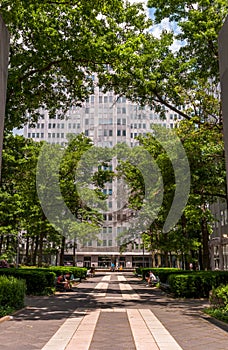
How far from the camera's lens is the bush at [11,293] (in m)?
11.8

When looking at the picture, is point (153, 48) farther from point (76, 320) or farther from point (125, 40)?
point (76, 320)

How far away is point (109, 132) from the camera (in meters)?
72.9

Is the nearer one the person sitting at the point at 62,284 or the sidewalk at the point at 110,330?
the sidewalk at the point at 110,330

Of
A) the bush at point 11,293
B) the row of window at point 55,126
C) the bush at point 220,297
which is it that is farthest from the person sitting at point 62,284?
the row of window at point 55,126

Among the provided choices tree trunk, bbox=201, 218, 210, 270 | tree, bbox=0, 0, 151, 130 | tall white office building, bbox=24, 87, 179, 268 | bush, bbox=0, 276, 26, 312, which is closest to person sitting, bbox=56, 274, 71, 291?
tree trunk, bbox=201, 218, 210, 270

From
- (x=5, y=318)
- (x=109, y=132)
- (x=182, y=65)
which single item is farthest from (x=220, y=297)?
(x=109, y=132)

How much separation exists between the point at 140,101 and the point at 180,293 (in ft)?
29.1

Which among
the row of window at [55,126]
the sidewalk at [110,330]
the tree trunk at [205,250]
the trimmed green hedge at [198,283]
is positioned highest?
the row of window at [55,126]

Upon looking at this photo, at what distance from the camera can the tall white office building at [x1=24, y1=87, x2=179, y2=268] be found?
2340 inches

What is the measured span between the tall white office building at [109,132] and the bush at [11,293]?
41.4 meters

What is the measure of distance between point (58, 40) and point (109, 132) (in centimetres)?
5931

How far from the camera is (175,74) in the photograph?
16578 mm

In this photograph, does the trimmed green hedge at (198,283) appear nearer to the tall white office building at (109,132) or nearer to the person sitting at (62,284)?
the person sitting at (62,284)

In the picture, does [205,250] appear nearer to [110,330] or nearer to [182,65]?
[182,65]
